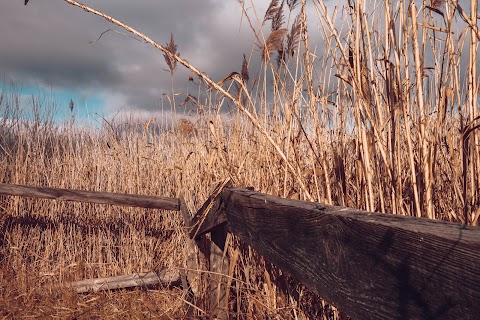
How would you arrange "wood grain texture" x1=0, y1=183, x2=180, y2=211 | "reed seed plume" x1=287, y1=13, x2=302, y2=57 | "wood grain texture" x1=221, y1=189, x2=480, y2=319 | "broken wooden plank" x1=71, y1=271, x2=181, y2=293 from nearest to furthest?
"wood grain texture" x1=221, y1=189, x2=480, y2=319 → "reed seed plume" x1=287, y1=13, x2=302, y2=57 → "wood grain texture" x1=0, y1=183, x2=180, y2=211 → "broken wooden plank" x1=71, y1=271, x2=181, y2=293

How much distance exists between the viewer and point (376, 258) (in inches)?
27.1

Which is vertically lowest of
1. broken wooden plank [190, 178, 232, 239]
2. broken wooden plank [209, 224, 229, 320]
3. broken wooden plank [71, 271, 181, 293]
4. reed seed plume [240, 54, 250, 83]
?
broken wooden plank [71, 271, 181, 293]

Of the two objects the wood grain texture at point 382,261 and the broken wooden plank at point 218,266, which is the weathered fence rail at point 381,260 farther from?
the broken wooden plank at point 218,266

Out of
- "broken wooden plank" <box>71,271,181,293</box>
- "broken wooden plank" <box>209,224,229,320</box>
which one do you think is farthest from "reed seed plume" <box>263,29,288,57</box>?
"broken wooden plank" <box>71,271,181,293</box>

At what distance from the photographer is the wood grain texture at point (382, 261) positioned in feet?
1.76

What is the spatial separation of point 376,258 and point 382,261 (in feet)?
0.05

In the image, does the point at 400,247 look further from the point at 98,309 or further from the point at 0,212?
the point at 0,212

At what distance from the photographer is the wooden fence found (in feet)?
1.77

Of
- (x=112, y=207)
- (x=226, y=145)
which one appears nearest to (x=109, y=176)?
(x=112, y=207)

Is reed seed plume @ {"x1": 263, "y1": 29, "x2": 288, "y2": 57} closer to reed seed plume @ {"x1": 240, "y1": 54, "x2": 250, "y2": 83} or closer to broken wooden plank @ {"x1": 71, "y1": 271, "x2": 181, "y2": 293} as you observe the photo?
reed seed plume @ {"x1": 240, "y1": 54, "x2": 250, "y2": 83}

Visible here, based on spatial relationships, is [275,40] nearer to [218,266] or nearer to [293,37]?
[293,37]

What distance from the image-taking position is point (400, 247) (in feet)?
2.08

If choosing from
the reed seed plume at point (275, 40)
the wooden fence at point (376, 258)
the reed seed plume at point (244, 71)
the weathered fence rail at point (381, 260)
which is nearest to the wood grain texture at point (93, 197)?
the reed seed plume at point (244, 71)

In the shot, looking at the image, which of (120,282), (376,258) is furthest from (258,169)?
(120,282)
